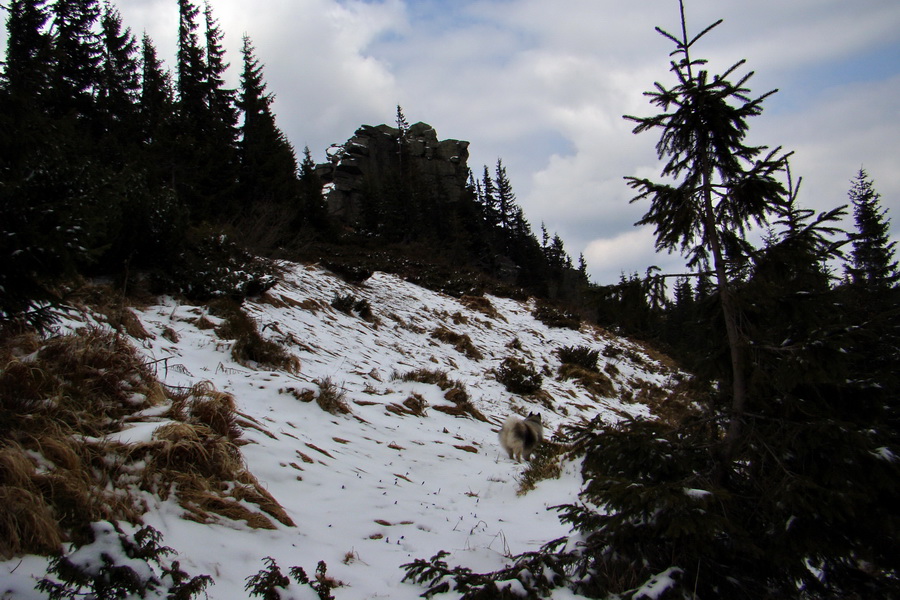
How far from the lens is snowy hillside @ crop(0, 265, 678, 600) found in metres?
2.44

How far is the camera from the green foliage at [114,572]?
154 cm

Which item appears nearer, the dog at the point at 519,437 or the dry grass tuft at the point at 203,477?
the dry grass tuft at the point at 203,477

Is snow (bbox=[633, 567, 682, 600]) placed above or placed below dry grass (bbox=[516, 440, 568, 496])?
above

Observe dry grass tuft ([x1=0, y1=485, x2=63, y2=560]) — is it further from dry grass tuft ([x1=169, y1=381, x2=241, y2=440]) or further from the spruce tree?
the spruce tree

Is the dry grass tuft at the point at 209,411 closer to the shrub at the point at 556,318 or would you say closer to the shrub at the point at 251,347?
the shrub at the point at 251,347

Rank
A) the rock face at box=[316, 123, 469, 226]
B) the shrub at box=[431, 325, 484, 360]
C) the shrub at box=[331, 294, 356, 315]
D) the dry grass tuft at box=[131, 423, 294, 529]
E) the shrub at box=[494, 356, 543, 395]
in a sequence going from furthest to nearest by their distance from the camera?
the rock face at box=[316, 123, 469, 226]
the shrub at box=[431, 325, 484, 360]
the shrub at box=[331, 294, 356, 315]
the shrub at box=[494, 356, 543, 395]
the dry grass tuft at box=[131, 423, 294, 529]

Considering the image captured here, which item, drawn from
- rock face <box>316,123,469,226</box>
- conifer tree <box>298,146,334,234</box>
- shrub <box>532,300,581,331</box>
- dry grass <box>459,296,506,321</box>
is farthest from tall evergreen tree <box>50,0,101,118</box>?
rock face <box>316,123,469,226</box>

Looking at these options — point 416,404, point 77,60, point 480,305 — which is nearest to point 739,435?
point 416,404

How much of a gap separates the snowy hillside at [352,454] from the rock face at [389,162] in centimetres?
3694

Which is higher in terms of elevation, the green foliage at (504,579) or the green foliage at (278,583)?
the green foliage at (278,583)

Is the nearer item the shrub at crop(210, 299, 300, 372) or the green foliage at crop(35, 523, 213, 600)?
the green foliage at crop(35, 523, 213, 600)

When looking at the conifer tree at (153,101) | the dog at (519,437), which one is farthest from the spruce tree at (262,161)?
the dog at (519,437)

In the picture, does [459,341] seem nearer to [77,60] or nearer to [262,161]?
[262,161]

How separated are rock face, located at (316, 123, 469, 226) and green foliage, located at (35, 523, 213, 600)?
44.2 m
